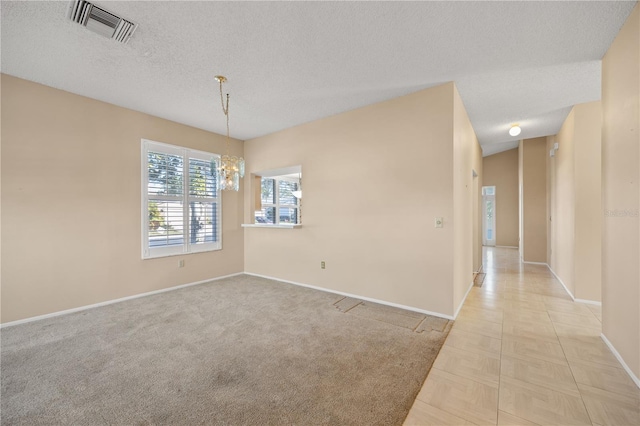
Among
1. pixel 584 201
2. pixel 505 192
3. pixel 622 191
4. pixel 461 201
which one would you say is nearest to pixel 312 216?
pixel 461 201

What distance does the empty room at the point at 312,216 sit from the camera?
1844 millimetres

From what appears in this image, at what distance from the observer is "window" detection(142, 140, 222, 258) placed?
3955mm

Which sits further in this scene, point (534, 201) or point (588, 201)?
point (534, 201)

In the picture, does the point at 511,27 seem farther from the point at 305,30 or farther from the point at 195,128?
the point at 195,128

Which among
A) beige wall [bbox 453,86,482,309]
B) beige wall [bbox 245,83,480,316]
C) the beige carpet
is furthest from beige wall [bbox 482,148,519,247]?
the beige carpet

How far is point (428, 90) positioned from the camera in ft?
10.2

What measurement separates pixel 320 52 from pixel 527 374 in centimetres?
317

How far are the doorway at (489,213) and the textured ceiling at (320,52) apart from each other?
252 inches

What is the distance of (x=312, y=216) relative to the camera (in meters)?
4.27

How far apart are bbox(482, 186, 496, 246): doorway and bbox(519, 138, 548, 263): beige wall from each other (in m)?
2.83

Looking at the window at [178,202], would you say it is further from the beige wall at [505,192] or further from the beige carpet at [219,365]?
the beige wall at [505,192]

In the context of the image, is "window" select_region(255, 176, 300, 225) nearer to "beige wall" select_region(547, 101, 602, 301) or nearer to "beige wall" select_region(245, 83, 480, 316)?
"beige wall" select_region(245, 83, 480, 316)

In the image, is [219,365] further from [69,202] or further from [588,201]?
[588,201]

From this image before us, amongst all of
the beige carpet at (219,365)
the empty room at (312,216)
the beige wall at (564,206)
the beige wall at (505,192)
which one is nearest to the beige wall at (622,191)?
the empty room at (312,216)
